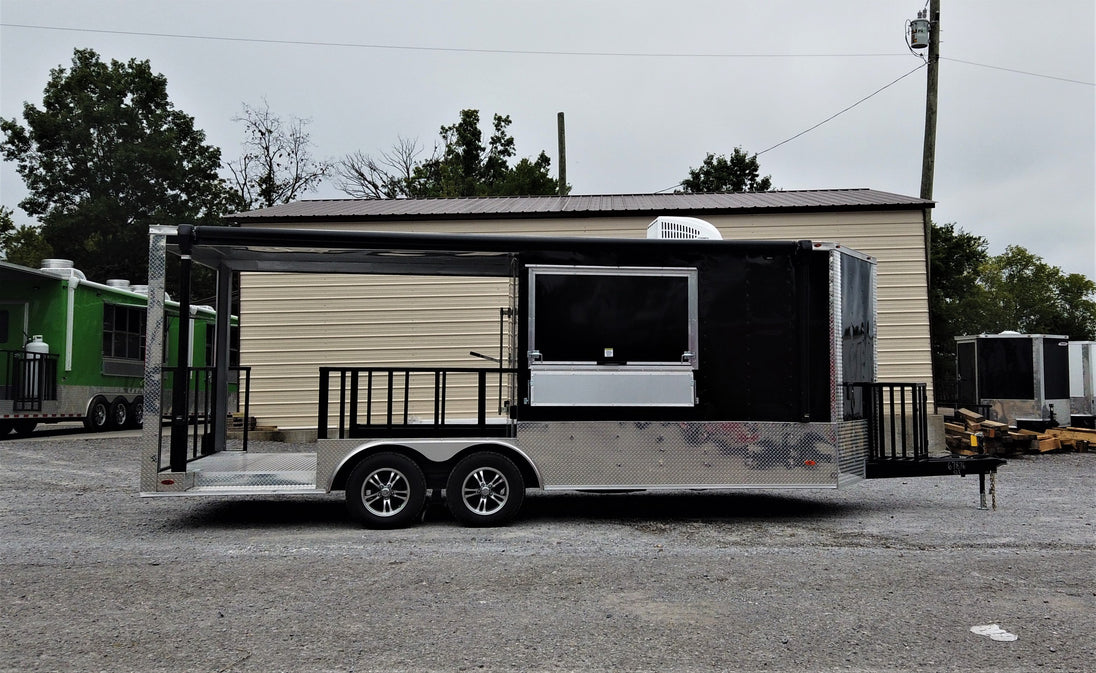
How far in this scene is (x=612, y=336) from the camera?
7520 millimetres

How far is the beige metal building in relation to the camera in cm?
1498

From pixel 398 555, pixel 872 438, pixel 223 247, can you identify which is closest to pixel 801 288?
pixel 872 438

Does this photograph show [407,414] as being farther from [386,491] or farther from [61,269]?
[61,269]

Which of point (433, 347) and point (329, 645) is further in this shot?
point (433, 347)

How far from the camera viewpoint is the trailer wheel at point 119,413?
18.1m

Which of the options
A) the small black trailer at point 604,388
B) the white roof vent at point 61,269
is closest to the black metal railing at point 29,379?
the white roof vent at point 61,269

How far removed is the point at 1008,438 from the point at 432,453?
10.9 meters

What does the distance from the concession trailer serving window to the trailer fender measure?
1.63 feet

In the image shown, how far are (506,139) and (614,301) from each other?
115 feet

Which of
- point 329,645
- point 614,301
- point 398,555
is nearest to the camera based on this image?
point 329,645

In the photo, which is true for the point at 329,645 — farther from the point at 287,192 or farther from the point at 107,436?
the point at 287,192

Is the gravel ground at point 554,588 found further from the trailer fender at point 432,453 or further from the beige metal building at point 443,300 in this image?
the beige metal building at point 443,300

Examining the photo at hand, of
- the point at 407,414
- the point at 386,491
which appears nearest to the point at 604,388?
the point at 407,414

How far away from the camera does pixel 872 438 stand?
8172mm
